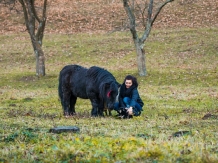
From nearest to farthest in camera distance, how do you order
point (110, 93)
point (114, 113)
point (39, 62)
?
1. point (110, 93)
2. point (114, 113)
3. point (39, 62)

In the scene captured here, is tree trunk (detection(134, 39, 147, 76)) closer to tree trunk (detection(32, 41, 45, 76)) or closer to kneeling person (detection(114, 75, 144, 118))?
tree trunk (detection(32, 41, 45, 76))

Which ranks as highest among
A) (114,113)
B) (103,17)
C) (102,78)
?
(103,17)

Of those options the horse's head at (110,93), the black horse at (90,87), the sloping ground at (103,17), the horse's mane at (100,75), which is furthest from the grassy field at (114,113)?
the sloping ground at (103,17)

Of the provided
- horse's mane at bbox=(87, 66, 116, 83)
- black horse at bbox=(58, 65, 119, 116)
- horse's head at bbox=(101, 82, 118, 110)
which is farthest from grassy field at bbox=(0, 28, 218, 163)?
horse's mane at bbox=(87, 66, 116, 83)

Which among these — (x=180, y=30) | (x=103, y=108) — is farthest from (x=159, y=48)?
(x=103, y=108)

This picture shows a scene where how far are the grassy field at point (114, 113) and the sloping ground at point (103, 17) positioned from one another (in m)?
2.33

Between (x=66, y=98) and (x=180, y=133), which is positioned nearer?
(x=180, y=133)

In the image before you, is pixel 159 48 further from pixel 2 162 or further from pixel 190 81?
pixel 2 162

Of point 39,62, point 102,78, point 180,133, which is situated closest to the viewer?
point 180,133

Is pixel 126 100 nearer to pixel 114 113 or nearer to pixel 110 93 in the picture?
pixel 110 93

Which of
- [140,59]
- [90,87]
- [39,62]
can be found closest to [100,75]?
[90,87]

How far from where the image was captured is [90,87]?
48.6ft

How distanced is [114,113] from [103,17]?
111 ft

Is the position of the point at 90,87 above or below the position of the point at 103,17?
below
